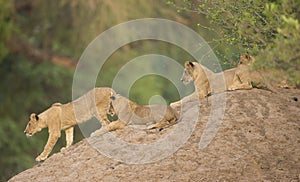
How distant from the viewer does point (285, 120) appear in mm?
9695

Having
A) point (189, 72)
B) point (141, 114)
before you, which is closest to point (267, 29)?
point (141, 114)

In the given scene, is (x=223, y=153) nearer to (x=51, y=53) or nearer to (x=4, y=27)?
(x=4, y=27)

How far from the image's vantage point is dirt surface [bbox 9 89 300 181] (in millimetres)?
9055

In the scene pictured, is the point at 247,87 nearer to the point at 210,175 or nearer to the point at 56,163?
the point at 210,175

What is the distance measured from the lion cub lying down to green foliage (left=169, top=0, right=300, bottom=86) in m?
1.05

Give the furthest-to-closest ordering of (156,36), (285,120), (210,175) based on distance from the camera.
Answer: (156,36)
(285,120)
(210,175)

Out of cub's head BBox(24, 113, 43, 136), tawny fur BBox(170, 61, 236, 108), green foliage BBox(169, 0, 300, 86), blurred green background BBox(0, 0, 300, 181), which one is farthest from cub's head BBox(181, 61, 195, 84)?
blurred green background BBox(0, 0, 300, 181)

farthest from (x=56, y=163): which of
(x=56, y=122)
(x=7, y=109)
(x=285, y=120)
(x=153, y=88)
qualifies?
(x=7, y=109)

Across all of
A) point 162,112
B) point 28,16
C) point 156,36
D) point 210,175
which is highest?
point 28,16

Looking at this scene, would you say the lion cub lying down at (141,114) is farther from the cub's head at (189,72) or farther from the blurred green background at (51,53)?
the blurred green background at (51,53)

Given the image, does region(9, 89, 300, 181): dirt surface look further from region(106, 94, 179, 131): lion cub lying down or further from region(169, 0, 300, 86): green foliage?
region(169, 0, 300, 86): green foliage

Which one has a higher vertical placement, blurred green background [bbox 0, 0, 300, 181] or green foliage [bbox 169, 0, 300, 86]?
blurred green background [bbox 0, 0, 300, 181]

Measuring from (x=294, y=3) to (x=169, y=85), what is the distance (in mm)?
13669

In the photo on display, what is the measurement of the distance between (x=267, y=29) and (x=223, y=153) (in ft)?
5.76
